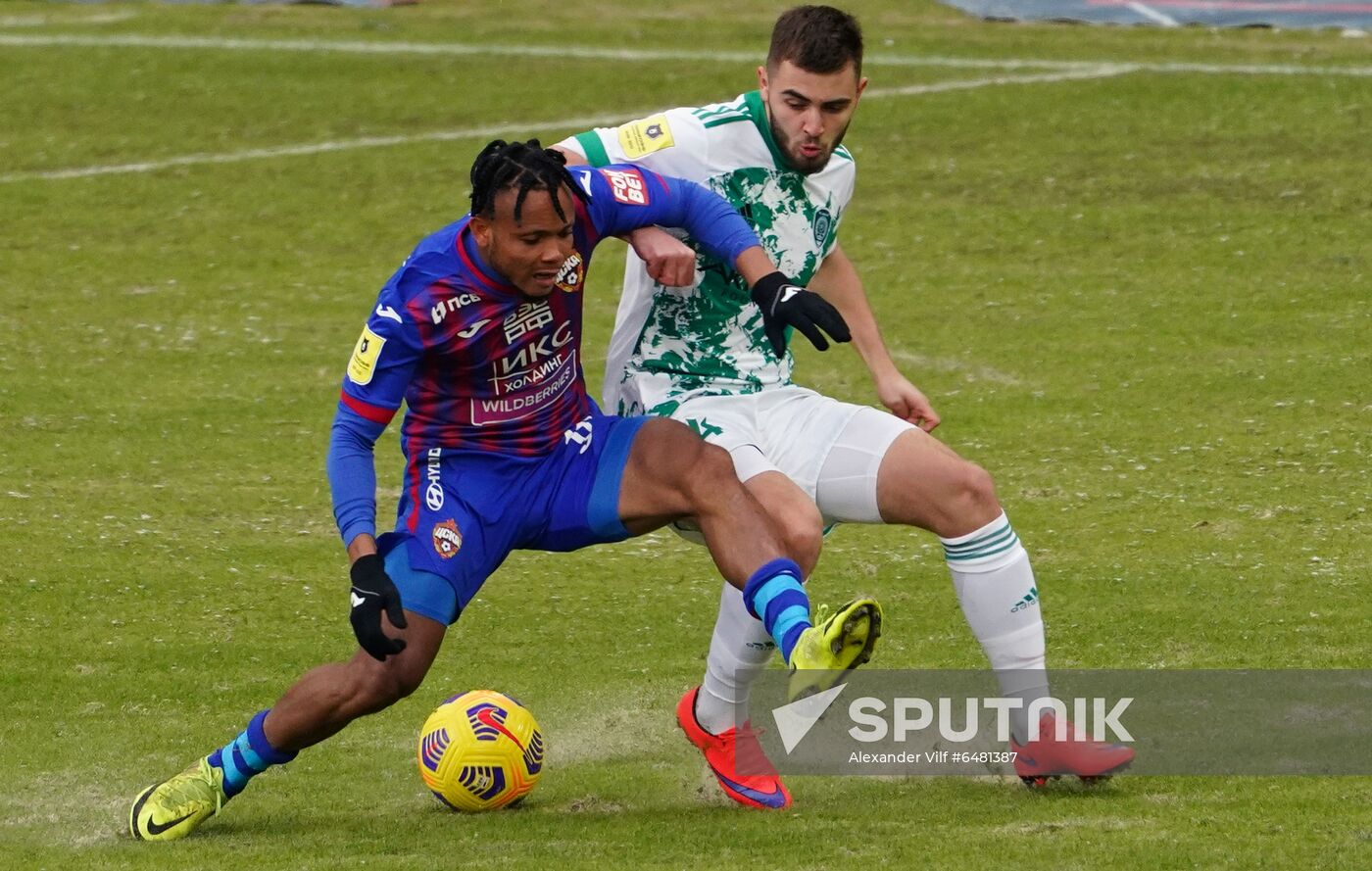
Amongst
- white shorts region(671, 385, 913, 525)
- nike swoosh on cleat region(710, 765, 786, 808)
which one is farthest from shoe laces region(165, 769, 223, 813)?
white shorts region(671, 385, 913, 525)

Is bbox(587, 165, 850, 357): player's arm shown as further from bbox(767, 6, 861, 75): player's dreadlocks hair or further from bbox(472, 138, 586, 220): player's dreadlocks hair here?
bbox(767, 6, 861, 75): player's dreadlocks hair

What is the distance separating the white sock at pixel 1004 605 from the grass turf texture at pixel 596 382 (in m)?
0.36

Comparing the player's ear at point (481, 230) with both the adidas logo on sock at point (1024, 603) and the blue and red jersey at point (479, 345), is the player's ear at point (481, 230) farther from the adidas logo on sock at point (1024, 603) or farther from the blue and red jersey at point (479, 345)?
the adidas logo on sock at point (1024, 603)

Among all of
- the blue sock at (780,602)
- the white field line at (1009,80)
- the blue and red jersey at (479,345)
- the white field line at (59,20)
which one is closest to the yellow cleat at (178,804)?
the blue and red jersey at (479,345)

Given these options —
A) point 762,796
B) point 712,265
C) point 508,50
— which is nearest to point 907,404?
point 712,265

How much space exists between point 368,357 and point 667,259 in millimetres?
1006

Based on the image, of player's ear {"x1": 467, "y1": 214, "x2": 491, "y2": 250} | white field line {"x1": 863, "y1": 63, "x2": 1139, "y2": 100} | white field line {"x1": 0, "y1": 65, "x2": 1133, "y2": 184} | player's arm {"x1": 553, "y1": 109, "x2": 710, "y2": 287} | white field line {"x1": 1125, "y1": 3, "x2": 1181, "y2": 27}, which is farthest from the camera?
white field line {"x1": 1125, "y1": 3, "x2": 1181, "y2": 27}

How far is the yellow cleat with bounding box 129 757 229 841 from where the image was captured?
6652 millimetres

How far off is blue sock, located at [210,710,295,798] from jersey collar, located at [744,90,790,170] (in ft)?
8.57

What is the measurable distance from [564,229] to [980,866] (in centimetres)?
235

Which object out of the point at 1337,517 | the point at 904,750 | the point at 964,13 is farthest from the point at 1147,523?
the point at 964,13

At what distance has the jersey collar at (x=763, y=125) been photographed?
7.41 meters

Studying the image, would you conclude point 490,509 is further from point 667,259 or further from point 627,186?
point 627,186

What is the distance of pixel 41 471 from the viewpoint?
1177 cm
